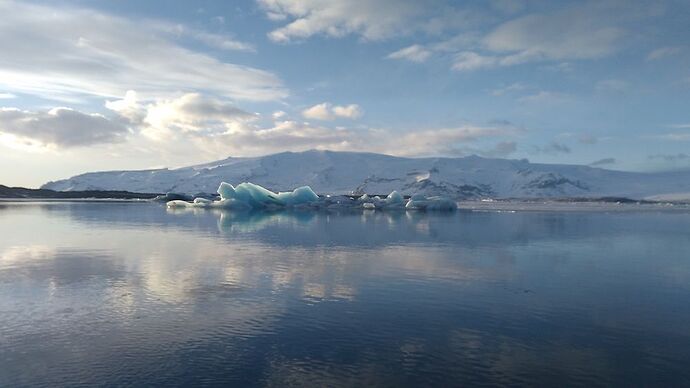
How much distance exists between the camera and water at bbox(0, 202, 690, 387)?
5.95 metres

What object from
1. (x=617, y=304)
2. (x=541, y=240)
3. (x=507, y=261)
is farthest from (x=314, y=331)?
(x=541, y=240)

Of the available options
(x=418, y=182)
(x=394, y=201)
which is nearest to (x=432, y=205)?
(x=394, y=201)

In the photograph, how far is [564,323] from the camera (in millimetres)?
8109

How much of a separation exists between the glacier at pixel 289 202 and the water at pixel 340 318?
31087 millimetres

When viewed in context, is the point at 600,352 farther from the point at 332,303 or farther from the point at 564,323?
the point at 332,303

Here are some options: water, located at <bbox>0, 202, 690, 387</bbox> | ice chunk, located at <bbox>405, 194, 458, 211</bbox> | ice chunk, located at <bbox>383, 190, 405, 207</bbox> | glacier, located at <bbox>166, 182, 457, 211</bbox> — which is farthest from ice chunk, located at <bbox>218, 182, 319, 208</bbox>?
water, located at <bbox>0, 202, 690, 387</bbox>

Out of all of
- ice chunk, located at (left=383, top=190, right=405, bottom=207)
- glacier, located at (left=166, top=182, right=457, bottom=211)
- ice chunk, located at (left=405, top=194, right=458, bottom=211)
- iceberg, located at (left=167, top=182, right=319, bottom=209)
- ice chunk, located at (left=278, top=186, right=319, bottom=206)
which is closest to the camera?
iceberg, located at (left=167, top=182, right=319, bottom=209)

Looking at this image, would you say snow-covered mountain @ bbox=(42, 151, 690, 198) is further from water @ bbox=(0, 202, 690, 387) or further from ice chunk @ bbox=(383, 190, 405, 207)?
water @ bbox=(0, 202, 690, 387)

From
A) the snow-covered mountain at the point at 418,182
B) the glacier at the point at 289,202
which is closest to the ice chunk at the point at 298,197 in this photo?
the glacier at the point at 289,202

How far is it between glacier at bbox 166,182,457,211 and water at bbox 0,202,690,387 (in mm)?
31087

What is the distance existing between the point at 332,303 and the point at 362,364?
3020 mm

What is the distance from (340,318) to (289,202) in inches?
1659

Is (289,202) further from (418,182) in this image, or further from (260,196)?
(418,182)

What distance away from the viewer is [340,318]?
8203mm
